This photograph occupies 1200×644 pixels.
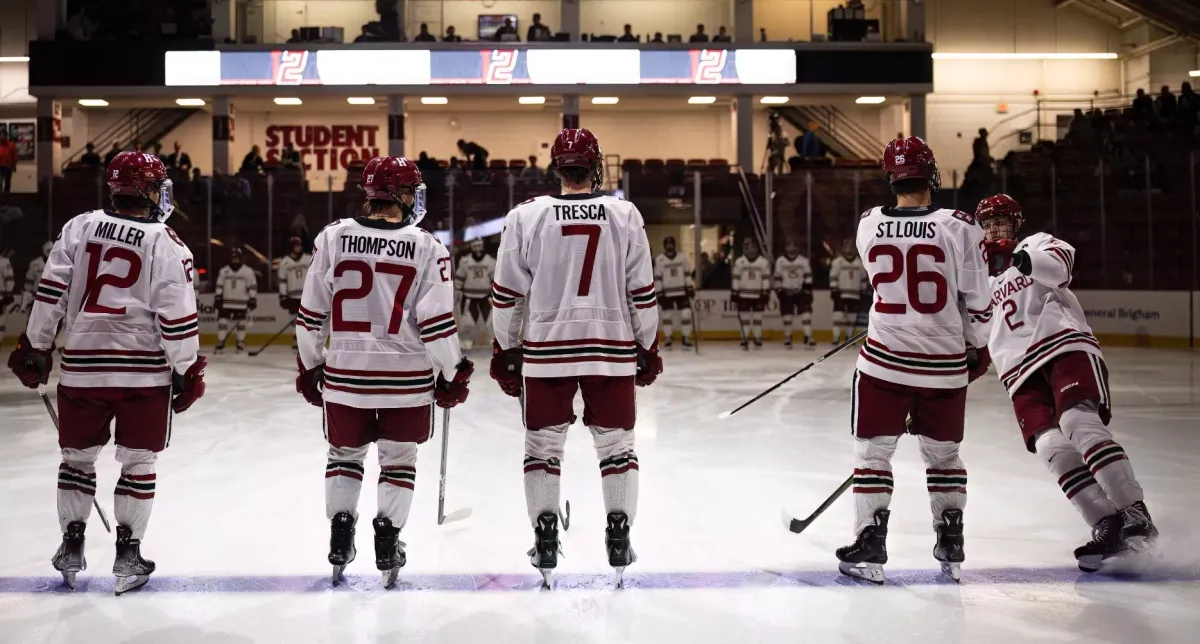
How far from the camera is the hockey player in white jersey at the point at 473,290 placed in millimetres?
14398

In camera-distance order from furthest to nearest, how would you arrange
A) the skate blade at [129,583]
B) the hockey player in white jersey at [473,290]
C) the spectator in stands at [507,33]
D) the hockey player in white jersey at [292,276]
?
the spectator in stands at [507,33] → the hockey player in white jersey at [473,290] → the hockey player in white jersey at [292,276] → the skate blade at [129,583]

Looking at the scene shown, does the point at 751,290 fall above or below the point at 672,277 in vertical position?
below

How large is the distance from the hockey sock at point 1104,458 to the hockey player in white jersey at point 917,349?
48 centimetres

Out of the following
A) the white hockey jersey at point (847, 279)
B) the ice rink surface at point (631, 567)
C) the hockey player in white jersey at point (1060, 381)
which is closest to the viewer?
the ice rink surface at point (631, 567)

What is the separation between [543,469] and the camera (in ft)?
10.9

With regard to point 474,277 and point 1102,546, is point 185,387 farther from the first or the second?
point 474,277

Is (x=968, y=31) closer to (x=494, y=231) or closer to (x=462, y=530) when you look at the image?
(x=494, y=231)

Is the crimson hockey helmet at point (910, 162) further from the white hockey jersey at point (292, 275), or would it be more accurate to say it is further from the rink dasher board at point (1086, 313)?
the rink dasher board at point (1086, 313)

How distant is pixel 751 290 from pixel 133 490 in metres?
12.5

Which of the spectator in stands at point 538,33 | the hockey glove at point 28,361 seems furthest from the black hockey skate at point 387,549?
the spectator in stands at point 538,33

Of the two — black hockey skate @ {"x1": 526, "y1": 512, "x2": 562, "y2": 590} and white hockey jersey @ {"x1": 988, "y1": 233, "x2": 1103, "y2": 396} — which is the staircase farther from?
white hockey jersey @ {"x1": 988, "y1": 233, "x2": 1103, "y2": 396}

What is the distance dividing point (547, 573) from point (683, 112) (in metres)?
22.9

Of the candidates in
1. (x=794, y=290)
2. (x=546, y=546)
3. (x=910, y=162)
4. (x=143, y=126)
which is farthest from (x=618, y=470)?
(x=143, y=126)

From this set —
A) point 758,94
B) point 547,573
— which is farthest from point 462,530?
point 758,94
